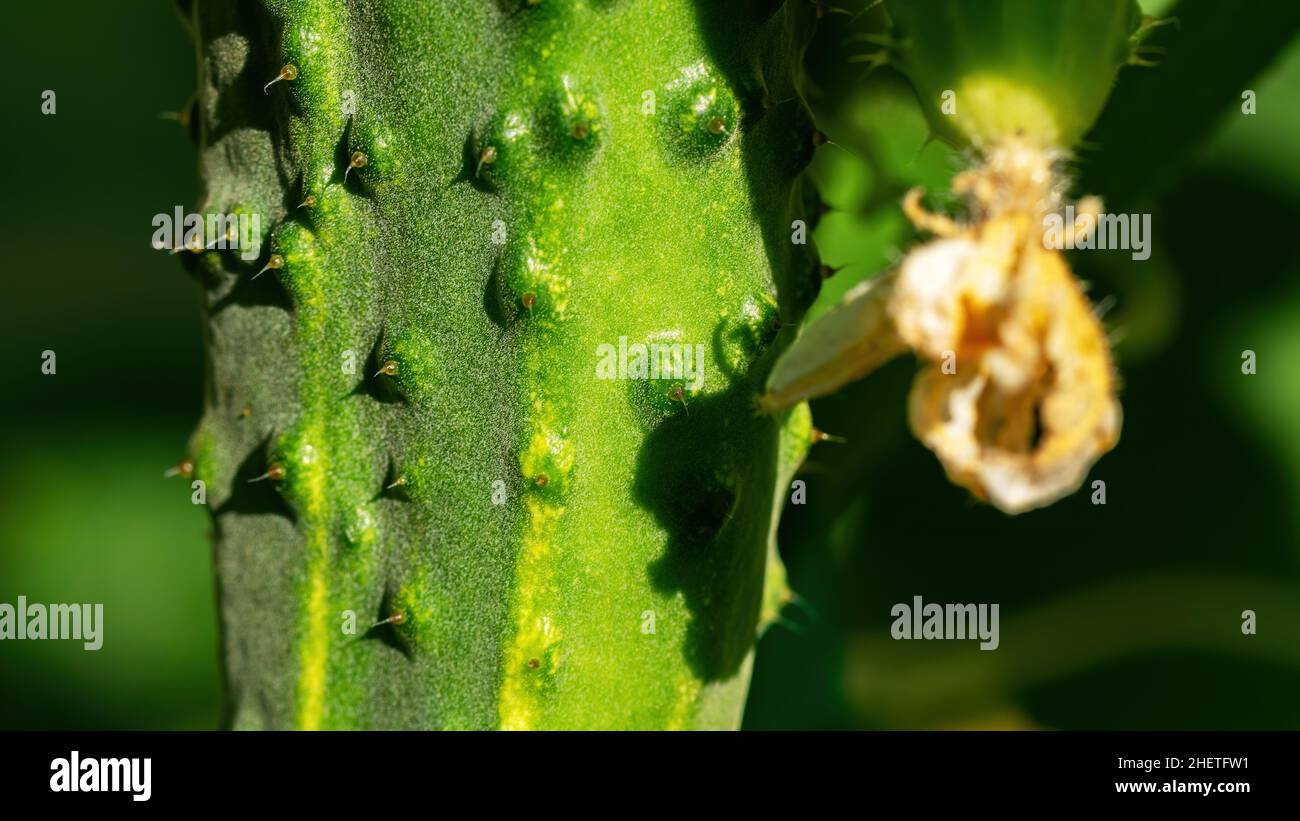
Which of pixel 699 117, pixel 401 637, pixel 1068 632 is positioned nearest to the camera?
pixel 699 117

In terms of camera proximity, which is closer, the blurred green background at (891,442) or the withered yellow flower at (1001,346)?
the withered yellow flower at (1001,346)

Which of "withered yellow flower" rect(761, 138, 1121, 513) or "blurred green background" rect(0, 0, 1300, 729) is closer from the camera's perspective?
"withered yellow flower" rect(761, 138, 1121, 513)

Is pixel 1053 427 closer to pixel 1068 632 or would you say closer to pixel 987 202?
pixel 987 202

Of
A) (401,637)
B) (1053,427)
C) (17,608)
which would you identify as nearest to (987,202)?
(1053,427)

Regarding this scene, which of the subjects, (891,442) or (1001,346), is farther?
(891,442)
